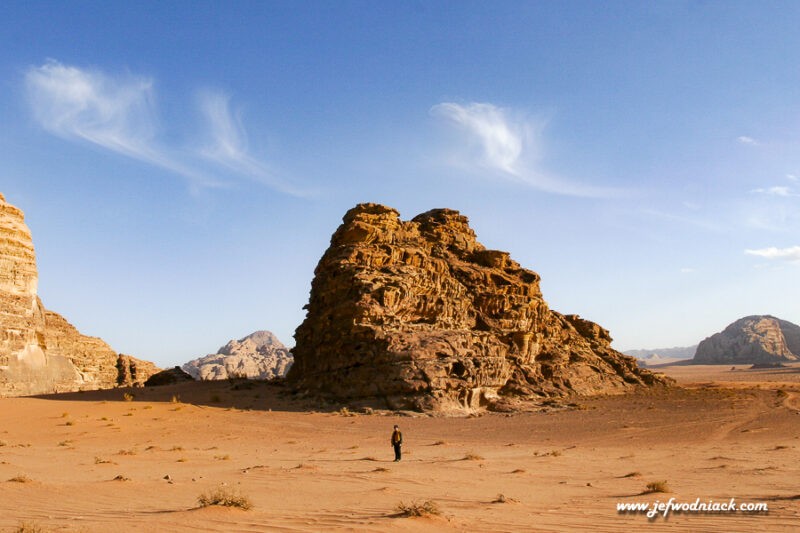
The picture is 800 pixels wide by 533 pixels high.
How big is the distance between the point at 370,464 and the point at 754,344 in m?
146

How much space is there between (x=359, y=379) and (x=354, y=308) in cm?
358

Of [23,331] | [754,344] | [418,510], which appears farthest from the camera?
[754,344]

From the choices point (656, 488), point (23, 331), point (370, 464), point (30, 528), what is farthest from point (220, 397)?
point (30, 528)

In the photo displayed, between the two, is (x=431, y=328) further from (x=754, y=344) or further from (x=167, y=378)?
(x=754, y=344)

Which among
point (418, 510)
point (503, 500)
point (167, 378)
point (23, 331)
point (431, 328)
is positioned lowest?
point (503, 500)

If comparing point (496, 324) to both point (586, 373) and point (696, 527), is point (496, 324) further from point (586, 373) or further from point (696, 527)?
point (696, 527)

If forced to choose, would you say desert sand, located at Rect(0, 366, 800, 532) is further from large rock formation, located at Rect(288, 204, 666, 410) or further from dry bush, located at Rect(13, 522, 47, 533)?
large rock formation, located at Rect(288, 204, 666, 410)

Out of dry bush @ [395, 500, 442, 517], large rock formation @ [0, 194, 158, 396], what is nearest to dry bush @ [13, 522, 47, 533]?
dry bush @ [395, 500, 442, 517]

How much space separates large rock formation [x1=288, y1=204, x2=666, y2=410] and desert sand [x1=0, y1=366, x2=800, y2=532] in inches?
87.8

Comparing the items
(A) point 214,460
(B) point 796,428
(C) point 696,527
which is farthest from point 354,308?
(C) point 696,527

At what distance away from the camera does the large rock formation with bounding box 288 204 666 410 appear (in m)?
26.5

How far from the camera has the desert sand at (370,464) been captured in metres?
7.50

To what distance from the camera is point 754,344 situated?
13250 centimetres

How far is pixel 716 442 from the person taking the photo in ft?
60.2
